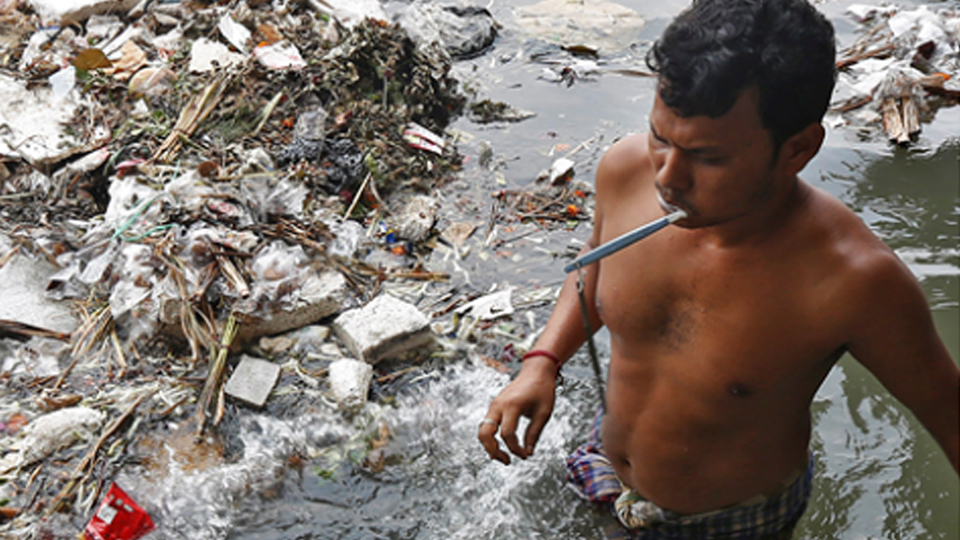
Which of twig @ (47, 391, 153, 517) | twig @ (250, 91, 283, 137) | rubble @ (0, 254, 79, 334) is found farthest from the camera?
twig @ (250, 91, 283, 137)

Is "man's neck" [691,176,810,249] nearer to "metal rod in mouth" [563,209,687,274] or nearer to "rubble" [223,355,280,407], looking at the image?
"metal rod in mouth" [563,209,687,274]

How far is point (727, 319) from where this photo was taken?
149 cm

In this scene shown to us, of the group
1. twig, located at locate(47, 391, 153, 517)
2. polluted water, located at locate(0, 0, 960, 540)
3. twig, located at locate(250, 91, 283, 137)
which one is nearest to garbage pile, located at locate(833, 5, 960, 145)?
polluted water, located at locate(0, 0, 960, 540)

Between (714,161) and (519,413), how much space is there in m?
0.75

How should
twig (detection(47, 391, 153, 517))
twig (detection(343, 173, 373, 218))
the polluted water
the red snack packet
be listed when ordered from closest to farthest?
1. the red snack packet
2. twig (detection(47, 391, 153, 517))
3. the polluted water
4. twig (detection(343, 173, 373, 218))

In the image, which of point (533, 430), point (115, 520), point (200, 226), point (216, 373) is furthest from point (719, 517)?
point (200, 226)

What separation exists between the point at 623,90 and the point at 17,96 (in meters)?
3.97

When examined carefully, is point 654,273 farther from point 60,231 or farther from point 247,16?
point 247,16

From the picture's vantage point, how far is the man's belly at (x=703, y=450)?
1.59 meters

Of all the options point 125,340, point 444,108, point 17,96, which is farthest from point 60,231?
point 444,108

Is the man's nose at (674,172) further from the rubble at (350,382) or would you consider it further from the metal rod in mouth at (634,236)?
the rubble at (350,382)

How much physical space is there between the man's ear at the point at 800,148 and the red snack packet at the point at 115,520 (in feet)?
7.54

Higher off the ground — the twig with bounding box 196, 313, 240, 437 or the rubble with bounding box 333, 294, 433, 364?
the rubble with bounding box 333, 294, 433, 364

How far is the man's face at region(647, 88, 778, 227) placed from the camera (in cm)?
126
